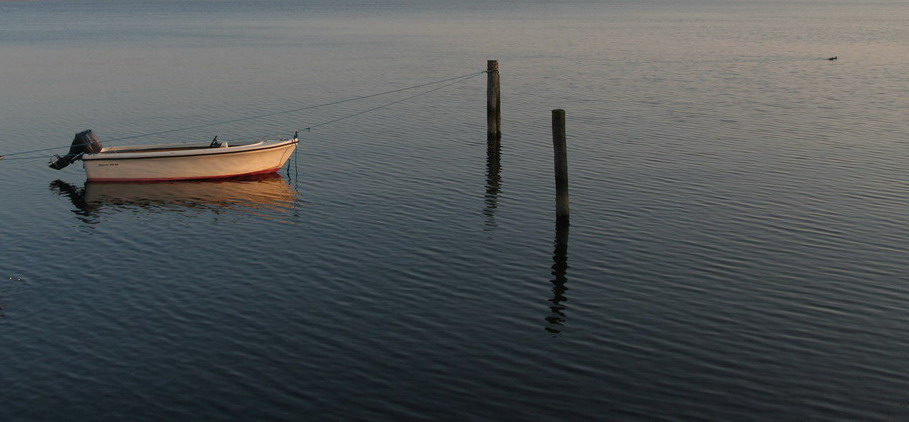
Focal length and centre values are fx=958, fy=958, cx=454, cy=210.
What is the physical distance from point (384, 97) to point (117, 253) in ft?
106

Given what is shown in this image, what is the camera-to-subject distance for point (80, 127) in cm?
4725

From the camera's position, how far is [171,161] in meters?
34.2

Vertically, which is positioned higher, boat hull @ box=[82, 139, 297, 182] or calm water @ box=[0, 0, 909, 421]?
boat hull @ box=[82, 139, 297, 182]

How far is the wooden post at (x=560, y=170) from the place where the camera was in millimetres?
26547

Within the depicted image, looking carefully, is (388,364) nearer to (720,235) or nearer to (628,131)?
(720,235)

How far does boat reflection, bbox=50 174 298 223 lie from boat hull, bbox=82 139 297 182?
0.26 meters

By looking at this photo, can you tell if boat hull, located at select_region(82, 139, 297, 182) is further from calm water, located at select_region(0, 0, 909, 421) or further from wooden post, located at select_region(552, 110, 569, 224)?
wooden post, located at select_region(552, 110, 569, 224)

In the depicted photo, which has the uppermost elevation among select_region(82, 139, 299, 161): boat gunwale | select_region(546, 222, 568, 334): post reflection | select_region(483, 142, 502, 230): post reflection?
select_region(82, 139, 299, 161): boat gunwale

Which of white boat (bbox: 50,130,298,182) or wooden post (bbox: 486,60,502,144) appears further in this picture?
wooden post (bbox: 486,60,502,144)

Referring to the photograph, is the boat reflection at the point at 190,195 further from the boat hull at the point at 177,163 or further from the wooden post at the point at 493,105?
the wooden post at the point at 493,105

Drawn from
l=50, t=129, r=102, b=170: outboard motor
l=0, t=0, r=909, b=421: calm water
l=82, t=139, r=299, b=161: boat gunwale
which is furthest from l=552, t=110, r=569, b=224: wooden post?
l=50, t=129, r=102, b=170: outboard motor

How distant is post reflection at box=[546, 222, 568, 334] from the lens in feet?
64.2

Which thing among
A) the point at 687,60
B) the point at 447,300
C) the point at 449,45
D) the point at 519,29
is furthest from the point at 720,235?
the point at 519,29

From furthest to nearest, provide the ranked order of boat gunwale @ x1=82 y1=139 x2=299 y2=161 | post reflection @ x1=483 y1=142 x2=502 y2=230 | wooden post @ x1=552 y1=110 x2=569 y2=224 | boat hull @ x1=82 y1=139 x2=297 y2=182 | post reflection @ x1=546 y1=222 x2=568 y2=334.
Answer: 1. boat hull @ x1=82 y1=139 x2=297 y2=182
2. boat gunwale @ x1=82 y1=139 x2=299 y2=161
3. post reflection @ x1=483 y1=142 x2=502 y2=230
4. wooden post @ x1=552 y1=110 x2=569 y2=224
5. post reflection @ x1=546 y1=222 x2=568 y2=334
